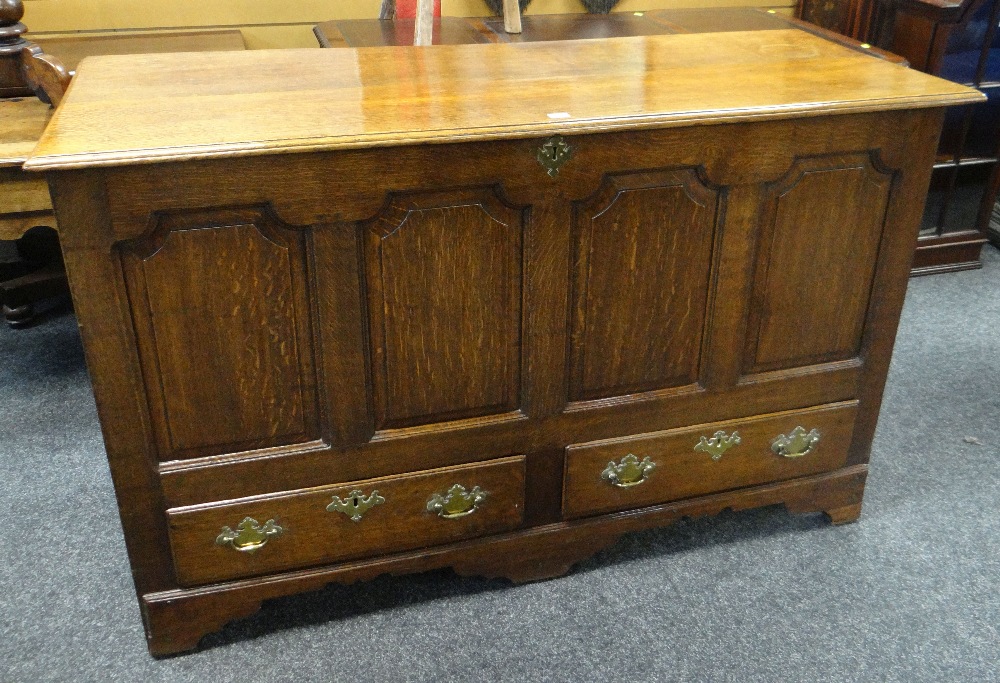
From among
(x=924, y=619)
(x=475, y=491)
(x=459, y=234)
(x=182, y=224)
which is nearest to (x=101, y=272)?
(x=182, y=224)

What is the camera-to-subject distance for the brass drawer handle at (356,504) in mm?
1702

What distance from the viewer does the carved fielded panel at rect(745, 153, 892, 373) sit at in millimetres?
1723

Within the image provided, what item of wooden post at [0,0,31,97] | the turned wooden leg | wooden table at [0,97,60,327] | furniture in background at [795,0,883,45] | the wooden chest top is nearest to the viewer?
the wooden chest top

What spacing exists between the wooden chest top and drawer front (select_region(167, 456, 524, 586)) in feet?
2.02

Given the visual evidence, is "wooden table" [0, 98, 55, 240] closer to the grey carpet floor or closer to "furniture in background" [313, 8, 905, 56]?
the grey carpet floor

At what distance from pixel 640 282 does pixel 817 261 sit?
1.15ft

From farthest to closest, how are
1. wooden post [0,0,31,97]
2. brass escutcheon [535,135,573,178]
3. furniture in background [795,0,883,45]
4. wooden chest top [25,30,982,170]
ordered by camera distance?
furniture in background [795,0,883,45]
wooden post [0,0,31,97]
brass escutcheon [535,135,573,178]
wooden chest top [25,30,982,170]

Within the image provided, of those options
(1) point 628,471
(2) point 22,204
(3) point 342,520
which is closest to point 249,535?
(3) point 342,520

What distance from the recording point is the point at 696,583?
1.94 m

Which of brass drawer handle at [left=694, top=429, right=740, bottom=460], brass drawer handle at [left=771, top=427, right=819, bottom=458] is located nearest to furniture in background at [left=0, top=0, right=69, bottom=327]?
brass drawer handle at [left=694, top=429, right=740, bottom=460]

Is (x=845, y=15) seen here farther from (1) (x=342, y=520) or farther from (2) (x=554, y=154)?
(1) (x=342, y=520)

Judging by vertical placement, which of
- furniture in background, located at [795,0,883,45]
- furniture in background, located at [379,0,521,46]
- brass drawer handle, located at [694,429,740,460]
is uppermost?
furniture in background, located at [379,0,521,46]

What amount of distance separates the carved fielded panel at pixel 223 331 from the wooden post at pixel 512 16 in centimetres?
169

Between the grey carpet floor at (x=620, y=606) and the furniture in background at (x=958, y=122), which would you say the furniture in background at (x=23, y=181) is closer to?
the grey carpet floor at (x=620, y=606)
